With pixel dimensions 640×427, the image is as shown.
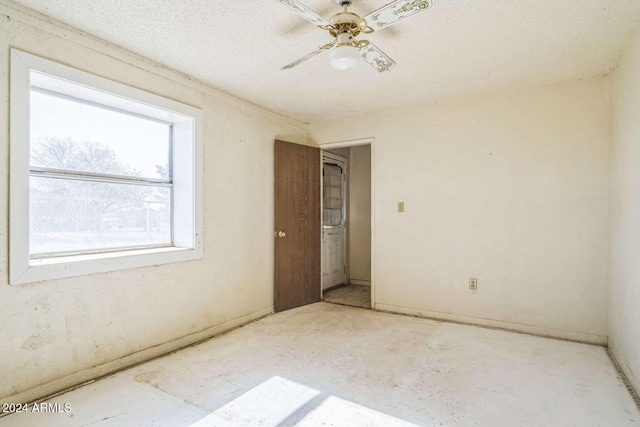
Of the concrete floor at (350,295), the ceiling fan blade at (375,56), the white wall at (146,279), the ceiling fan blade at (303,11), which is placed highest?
the ceiling fan blade at (303,11)

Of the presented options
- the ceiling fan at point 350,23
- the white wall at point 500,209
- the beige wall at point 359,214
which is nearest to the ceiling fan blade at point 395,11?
the ceiling fan at point 350,23

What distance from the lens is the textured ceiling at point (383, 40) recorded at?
6.50ft

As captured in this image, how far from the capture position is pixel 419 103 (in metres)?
3.72

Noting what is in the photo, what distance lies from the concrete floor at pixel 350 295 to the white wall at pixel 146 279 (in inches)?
41.3

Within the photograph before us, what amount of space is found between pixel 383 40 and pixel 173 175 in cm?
218

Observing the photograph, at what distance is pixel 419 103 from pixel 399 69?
101 cm

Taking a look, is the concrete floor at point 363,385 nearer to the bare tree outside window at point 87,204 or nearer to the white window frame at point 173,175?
the white window frame at point 173,175

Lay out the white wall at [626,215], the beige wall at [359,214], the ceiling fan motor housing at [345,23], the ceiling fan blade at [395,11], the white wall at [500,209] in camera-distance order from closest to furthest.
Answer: the ceiling fan blade at [395,11] < the ceiling fan motor housing at [345,23] < the white wall at [626,215] < the white wall at [500,209] < the beige wall at [359,214]

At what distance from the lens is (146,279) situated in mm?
2674

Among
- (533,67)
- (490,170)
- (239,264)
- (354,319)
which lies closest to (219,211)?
(239,264)

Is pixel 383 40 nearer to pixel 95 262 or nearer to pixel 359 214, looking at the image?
pixel 95 262

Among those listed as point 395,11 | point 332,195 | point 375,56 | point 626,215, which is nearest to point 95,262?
point 375,56

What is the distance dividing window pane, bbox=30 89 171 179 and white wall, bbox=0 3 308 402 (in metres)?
0.30

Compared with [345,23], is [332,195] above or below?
below
